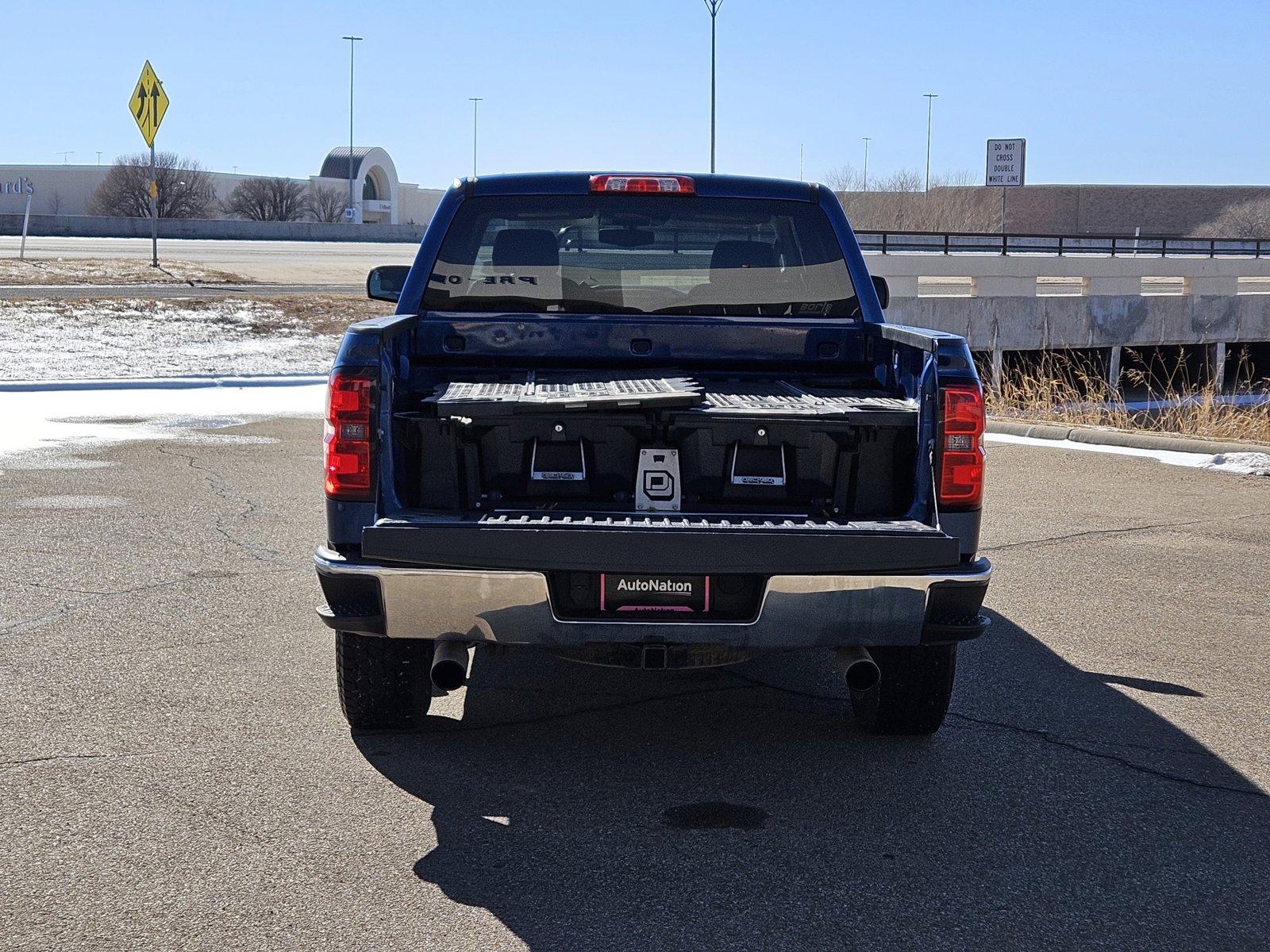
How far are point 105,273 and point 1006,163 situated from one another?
31.7 metres

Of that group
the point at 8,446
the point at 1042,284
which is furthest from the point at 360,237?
the point at 8,446

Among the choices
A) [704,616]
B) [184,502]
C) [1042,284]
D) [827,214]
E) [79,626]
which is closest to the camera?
[704,616]

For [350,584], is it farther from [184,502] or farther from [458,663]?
[184,502]

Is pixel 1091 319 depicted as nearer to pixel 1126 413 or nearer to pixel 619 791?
pixel 1126 413

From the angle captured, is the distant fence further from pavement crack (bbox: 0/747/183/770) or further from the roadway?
pavement crack (bbox: 0/747/183/770)

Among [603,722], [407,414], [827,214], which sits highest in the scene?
[827,214]

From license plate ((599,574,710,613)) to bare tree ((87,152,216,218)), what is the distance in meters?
69.7

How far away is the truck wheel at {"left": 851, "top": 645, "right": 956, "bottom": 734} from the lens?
4953 mm

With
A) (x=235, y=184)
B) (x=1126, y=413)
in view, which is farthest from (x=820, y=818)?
(x=235, y=184)

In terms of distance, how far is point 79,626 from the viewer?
6.61m

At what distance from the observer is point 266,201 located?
78188 mm

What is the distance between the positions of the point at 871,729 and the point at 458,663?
1613mm

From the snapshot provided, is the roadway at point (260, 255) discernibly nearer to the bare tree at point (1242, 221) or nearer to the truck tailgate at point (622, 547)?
the truck tailgate at point (622, 547)

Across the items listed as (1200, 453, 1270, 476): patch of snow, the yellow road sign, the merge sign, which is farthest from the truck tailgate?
the merge sign
